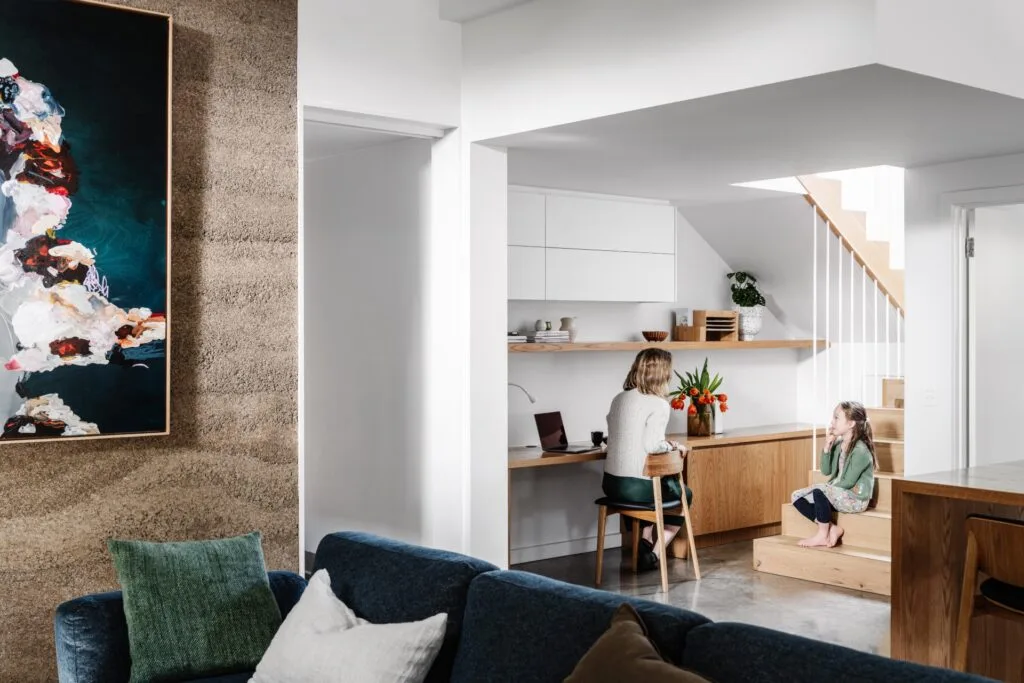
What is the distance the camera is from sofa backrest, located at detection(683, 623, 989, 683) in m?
1.90

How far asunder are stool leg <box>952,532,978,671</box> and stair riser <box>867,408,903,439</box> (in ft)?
10.5

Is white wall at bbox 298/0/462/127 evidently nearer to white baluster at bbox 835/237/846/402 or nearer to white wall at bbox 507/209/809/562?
white wall at bbox 507/209/809/562

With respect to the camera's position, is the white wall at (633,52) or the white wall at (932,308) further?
the white wall at (932,308)

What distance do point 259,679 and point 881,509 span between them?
4.32 m

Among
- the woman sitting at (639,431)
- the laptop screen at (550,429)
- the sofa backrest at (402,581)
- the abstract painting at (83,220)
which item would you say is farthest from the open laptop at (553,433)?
the sofa backrest at (402,581)

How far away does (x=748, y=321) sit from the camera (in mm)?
7801

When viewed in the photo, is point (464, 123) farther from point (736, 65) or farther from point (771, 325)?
point (771, 325)

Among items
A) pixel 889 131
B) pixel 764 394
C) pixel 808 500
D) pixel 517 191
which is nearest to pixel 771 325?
pixel 764 394

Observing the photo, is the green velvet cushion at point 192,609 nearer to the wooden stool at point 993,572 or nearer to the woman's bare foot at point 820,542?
the wooden stool at point 993,572

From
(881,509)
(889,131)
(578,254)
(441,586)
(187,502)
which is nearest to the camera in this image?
(441,586)

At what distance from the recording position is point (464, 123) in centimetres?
482

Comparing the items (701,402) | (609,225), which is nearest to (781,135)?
(609,225)

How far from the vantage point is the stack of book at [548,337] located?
21.1 feet

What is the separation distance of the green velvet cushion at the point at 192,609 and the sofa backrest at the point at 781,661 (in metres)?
1.45
